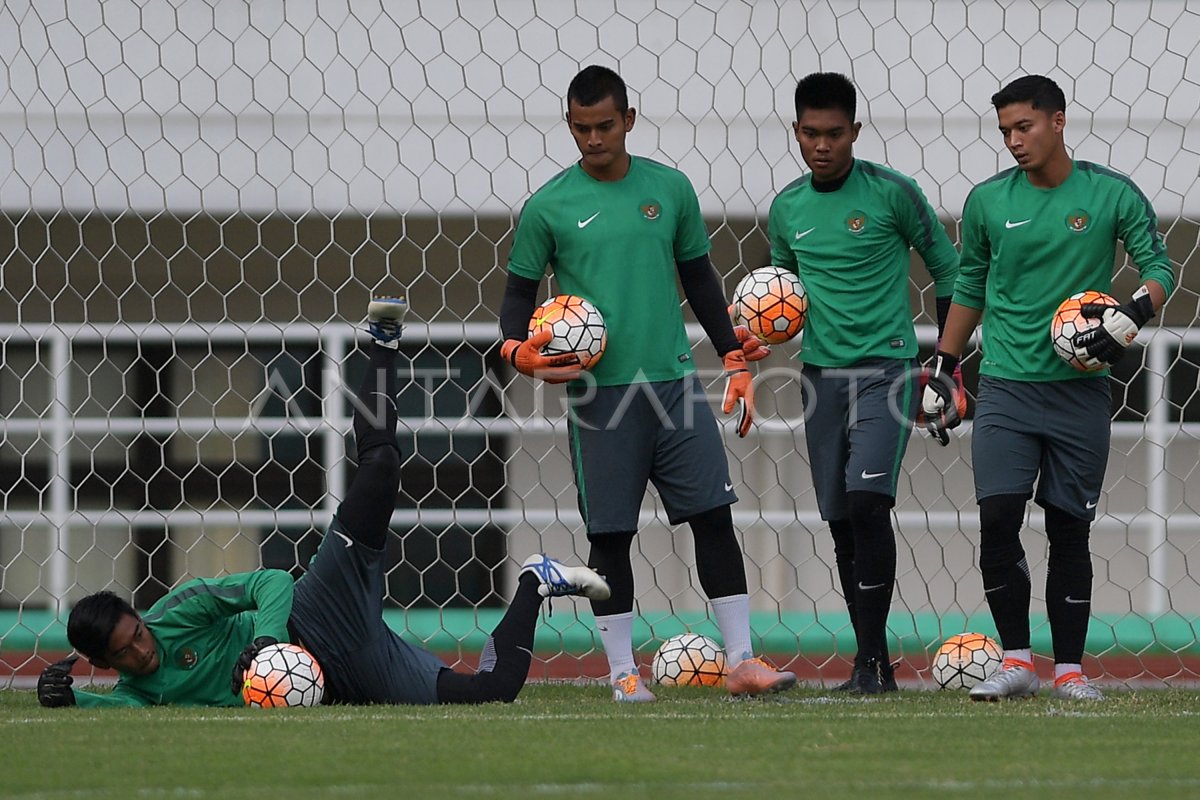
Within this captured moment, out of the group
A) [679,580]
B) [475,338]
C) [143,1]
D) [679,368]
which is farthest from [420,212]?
[679,368]

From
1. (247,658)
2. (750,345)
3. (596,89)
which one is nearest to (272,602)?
(247,658)

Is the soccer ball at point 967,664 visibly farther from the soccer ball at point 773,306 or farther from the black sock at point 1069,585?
the soccer ball at point 773,306

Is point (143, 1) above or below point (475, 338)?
above

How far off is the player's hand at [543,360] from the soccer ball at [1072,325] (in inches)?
46.2

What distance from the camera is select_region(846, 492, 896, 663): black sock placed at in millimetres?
4449

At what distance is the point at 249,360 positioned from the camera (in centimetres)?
815

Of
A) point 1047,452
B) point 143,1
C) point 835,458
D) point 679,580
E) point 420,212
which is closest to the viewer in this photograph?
point 1047,452

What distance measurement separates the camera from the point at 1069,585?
14.0ft

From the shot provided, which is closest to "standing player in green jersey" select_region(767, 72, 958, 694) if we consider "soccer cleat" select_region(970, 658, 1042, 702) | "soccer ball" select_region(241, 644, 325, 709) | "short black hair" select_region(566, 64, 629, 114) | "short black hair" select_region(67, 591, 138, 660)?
"soccer cleat" select_region(970, 658, 1042, 702)

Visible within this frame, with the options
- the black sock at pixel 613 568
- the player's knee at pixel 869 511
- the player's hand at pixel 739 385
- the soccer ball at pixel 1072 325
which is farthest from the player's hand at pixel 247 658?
the soccer ball at pixel 1072 325

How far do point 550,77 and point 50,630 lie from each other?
116 inches

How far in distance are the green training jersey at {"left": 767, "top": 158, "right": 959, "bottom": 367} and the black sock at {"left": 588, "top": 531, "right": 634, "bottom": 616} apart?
741 millimetres

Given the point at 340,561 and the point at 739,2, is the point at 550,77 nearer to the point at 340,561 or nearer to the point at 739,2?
the point at 739,2

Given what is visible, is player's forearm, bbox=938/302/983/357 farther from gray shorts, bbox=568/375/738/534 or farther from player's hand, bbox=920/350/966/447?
gray shorts, bbox=568/375/738/534
